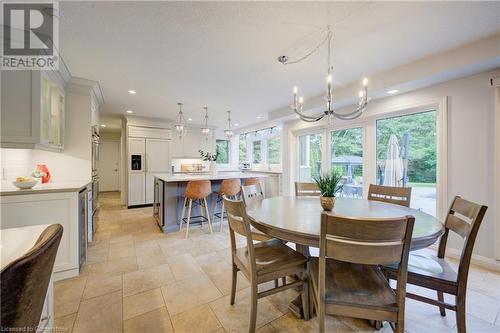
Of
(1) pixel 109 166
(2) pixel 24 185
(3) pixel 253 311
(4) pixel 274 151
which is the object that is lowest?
(3) pixel 253 311

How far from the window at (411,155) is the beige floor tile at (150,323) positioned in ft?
11.7

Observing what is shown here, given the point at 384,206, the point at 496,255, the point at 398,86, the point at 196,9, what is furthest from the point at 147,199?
the point at 496,255

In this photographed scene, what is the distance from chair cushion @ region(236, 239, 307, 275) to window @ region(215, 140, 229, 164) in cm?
599

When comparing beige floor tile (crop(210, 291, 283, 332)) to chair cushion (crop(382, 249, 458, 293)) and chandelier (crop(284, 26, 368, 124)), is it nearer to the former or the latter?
chair cushion (crop(382, 249, 458, 293))

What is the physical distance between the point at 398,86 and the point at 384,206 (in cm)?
179

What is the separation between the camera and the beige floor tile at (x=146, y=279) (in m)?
1.99

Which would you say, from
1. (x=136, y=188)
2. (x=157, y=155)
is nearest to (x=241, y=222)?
(x=136, y=188)

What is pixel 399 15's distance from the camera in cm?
171

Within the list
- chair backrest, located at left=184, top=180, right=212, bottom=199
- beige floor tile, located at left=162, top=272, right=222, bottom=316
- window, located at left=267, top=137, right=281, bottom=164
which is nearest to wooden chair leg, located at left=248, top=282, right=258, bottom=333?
beige floor tile, located at left=162, top=272, right=222, bottom=316

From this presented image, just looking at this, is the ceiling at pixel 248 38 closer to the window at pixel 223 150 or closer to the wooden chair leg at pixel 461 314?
the wooden chair leg at pixel 461 314

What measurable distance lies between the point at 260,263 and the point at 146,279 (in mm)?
1395

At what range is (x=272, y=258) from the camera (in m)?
1.59

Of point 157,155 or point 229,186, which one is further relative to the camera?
point 157,155

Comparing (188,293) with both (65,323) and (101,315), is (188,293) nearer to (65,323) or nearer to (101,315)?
(101,315)
